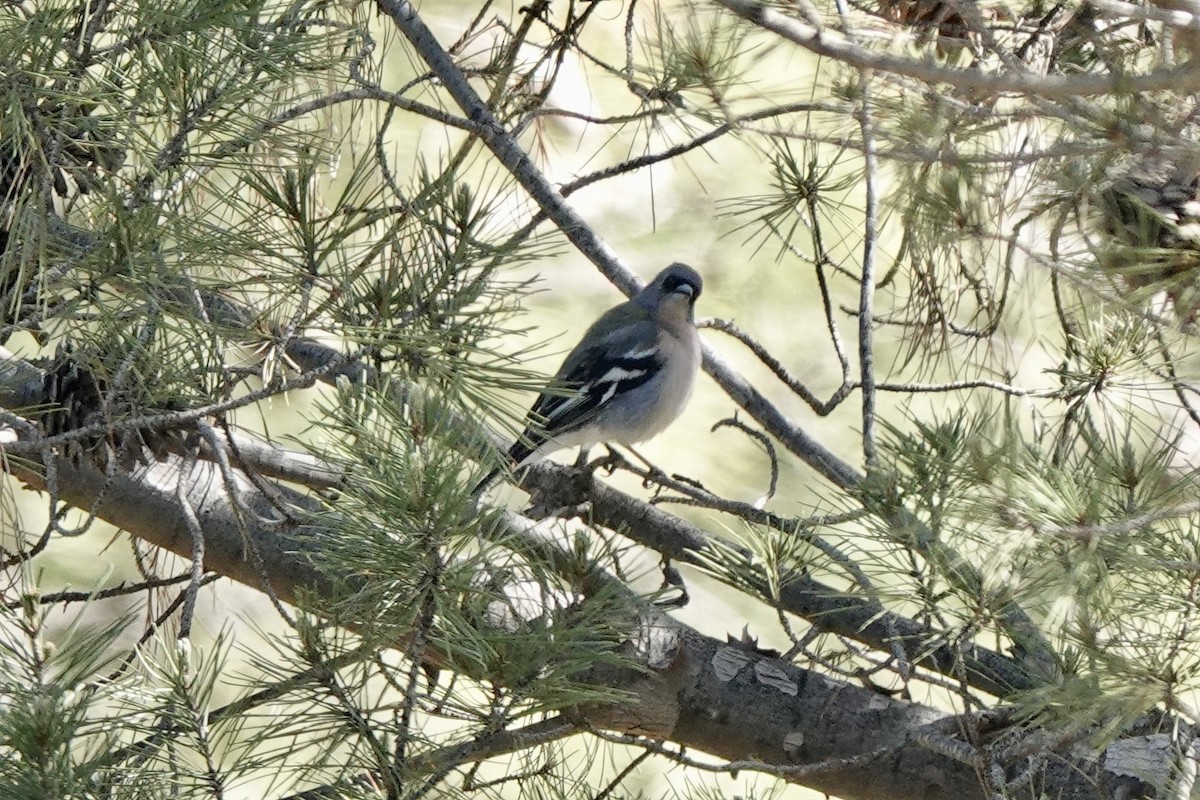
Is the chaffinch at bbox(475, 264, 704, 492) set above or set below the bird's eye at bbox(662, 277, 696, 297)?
below

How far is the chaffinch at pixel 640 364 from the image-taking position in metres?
2.73

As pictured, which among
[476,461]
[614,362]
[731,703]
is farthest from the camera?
[614,362]

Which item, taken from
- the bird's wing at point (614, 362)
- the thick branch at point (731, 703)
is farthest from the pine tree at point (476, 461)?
the bird's wing at point (614, 362)

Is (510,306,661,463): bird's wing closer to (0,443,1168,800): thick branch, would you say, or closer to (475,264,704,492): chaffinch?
(475,264,704,492): chaffinch

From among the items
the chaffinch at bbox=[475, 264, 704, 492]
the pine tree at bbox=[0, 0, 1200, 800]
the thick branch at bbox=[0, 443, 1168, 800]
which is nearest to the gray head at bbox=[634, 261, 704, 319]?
the chaffinch at bbox=[475, 264, 704, 492]

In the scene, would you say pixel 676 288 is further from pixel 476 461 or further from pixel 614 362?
pixel 476 461

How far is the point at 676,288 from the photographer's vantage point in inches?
110

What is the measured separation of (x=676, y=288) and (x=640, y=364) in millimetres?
194

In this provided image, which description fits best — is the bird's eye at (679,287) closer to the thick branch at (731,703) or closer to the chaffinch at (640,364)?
the chaffinch at (640,364)

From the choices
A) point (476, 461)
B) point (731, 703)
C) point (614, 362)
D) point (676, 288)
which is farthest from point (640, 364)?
point (476, 461)

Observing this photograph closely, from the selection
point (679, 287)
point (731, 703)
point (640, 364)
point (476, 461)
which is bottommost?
point (731, 703)

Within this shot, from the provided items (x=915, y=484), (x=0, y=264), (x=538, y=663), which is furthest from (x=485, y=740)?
(x=0, y=264)

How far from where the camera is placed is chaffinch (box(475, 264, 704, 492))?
2734 millimetres

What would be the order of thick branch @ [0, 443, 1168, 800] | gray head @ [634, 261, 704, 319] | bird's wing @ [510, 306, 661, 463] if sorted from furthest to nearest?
gray head @ [634, 261, 704, 319] → bird's wing @ [510, 306, 661, 463] → thick branch @ [0, 443, 1168, 800]
